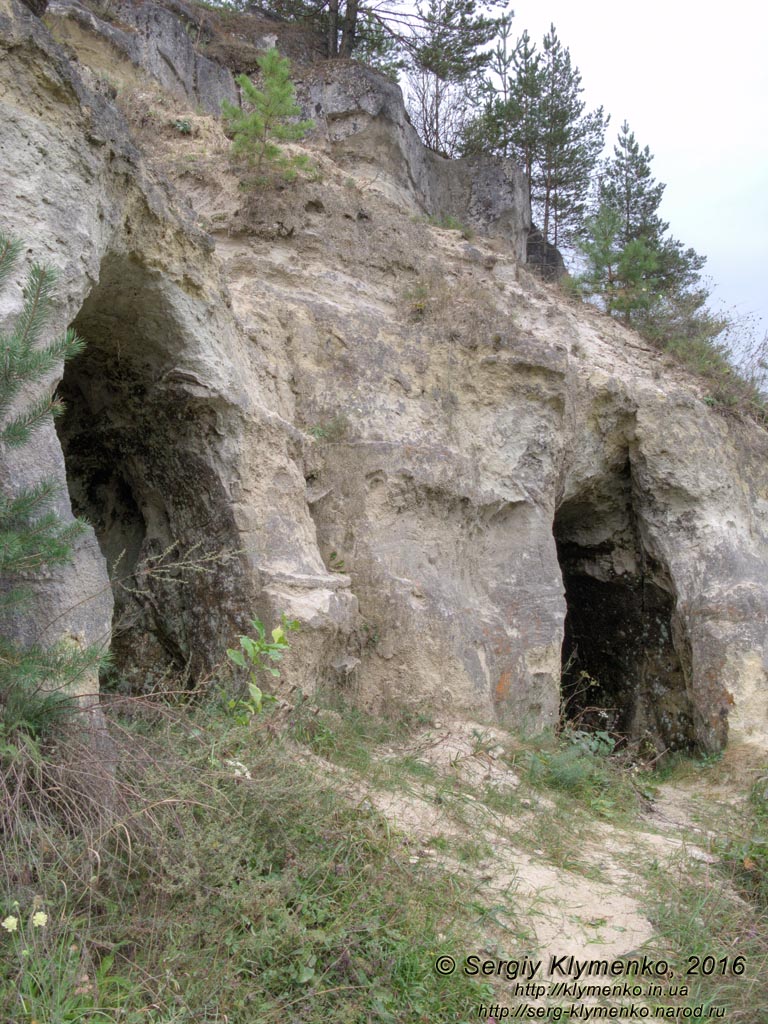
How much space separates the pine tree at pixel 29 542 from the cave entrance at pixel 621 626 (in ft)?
19.6

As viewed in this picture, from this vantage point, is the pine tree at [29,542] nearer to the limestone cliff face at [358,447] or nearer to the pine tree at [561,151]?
the limestone cliff face at [358,447]

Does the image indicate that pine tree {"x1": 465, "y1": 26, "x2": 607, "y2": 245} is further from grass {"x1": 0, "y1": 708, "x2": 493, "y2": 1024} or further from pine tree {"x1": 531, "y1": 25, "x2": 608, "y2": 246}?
grass {"x1": 0, "y1": 708, "x2": 493, "y2": 1024}

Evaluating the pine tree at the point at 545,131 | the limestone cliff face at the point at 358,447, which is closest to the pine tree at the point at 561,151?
the pine tree at the point at 545,131

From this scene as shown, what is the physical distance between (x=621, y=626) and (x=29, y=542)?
283 inches

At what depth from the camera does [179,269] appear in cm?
543

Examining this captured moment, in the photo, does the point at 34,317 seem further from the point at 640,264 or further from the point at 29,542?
the point at 640,264

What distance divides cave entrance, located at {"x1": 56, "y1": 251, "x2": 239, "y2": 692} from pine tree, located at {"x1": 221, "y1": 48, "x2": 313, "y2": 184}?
294 cm

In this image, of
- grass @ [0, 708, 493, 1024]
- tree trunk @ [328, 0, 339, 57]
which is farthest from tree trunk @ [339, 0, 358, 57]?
grass @ [0, 708, 493, 1024]

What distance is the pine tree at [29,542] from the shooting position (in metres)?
3.16

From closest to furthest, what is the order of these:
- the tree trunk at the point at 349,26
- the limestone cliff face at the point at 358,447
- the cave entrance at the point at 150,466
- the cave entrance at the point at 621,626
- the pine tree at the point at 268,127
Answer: the limestone cliff face at the point at 358,447
the cave entrance at the point at 150,466
the pine tree at the point at 268,127
the cave entrance at the point at 621,626
the tree trunk at the point at 349,26

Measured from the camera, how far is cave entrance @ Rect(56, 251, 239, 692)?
213 inches

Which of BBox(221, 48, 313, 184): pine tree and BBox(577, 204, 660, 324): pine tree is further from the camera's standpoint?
BBox(577, 204, 660, 324): pine tree

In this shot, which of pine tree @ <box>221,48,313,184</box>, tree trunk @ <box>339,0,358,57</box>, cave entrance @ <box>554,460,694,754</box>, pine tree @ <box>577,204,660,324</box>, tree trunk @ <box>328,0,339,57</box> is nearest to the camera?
pine tree @ <box>221,48,313,184</box>

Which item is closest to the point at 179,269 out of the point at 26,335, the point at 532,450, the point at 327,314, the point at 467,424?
the point at 327,314
